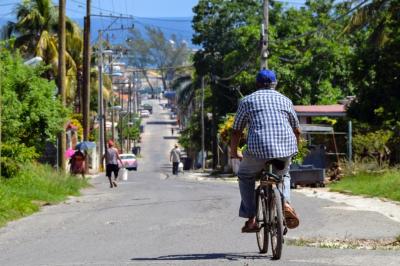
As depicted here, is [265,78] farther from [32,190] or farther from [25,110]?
[25,110]

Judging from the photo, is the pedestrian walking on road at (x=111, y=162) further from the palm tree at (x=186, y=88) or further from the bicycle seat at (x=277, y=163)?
the palm tree at (x=186, y=88)

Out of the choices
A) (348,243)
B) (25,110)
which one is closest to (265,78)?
(348,243)

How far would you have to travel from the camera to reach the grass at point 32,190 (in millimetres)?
16631

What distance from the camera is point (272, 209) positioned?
8.98 meters

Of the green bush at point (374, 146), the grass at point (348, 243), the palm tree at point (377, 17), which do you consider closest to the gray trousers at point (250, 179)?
the grass at point (348, 243)

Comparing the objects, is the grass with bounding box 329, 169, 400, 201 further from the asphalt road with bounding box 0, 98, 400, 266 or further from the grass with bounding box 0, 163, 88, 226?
the grass with bounding box 0, 163, 88, 226

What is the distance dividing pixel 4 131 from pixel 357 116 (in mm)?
16702

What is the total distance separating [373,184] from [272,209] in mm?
14074

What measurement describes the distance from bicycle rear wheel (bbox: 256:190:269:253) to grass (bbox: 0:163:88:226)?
6.45 meters

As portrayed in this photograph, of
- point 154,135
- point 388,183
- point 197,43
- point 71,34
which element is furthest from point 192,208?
point 154,135

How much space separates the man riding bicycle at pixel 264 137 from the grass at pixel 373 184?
33.3 ft

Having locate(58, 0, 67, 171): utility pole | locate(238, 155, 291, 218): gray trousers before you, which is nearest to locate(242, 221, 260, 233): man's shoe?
locate(238, 155, 291, 218): gray trousers

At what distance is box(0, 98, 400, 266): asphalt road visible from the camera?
9.24 metres

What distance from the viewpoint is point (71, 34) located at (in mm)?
51188
